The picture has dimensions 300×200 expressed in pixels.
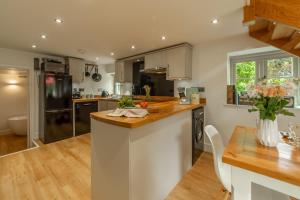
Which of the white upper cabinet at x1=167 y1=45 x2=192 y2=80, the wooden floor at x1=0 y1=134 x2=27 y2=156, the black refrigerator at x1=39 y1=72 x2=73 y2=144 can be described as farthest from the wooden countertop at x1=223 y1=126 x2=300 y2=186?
the wooden floor at x1=0 y1=134 x2=27 y2=156

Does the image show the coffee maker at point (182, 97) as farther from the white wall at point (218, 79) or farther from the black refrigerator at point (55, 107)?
the black refrigerator at point (55, 107)

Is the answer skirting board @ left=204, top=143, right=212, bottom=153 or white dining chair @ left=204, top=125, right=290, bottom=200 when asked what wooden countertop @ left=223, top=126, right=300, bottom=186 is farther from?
skirting board @ left=204, top=143, right=212, bottom=153

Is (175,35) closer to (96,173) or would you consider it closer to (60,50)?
(96,173)

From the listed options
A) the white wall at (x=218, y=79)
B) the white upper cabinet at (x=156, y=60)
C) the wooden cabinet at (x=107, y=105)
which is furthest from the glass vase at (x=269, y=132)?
the wooden cabinet at (x=107, y=105)

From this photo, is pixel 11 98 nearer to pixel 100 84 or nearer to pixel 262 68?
pixel 100 84

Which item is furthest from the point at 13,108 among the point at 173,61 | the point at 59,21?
the point at 173,61

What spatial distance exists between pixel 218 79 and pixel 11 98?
6.38 metres

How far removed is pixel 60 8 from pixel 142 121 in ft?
5.80

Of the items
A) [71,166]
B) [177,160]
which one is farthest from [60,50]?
[177,160]

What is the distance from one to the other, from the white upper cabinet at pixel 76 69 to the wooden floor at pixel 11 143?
2204 mm

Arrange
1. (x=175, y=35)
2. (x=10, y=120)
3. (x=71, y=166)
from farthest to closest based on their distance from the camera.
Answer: (x=10, y=120), (x=175, y=35), (x=71, y=166)

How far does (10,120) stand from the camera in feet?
15.1

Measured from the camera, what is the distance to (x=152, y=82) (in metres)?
4.04

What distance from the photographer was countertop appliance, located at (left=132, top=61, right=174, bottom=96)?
3752 mm
